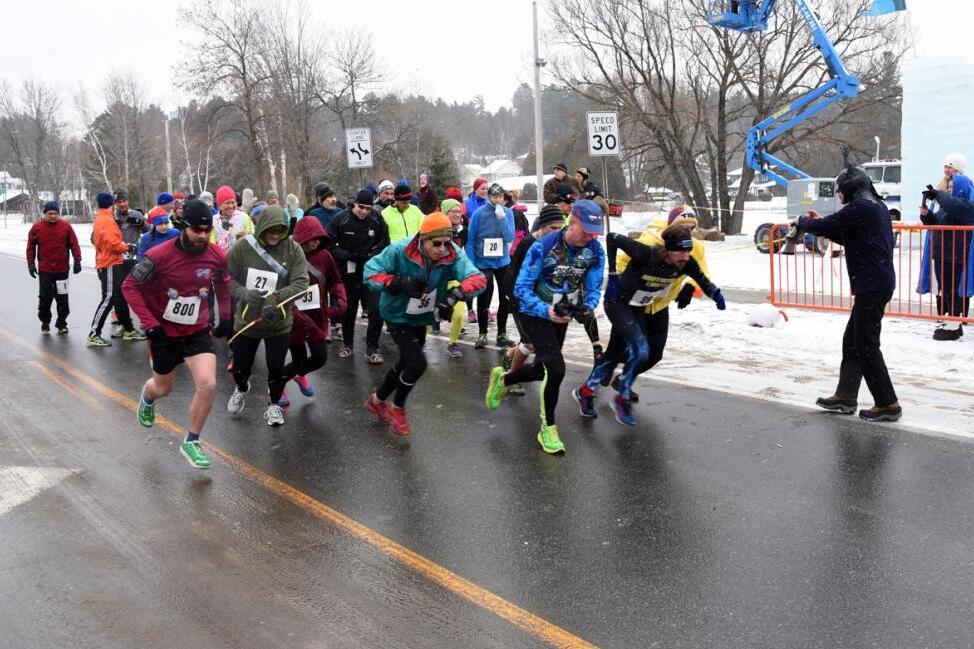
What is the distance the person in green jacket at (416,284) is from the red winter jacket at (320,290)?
111 cm

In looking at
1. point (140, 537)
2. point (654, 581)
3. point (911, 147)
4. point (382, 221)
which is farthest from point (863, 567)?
point (911, 147)

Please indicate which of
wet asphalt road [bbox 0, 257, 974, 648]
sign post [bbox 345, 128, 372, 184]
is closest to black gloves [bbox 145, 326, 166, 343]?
wet asphalt road [bbox 0, 257, 974, 648]

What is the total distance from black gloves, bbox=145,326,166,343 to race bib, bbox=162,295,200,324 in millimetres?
90

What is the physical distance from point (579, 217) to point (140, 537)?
3.59 meters

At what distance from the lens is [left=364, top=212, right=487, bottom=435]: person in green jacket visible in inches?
263

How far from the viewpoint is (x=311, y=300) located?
8297mm

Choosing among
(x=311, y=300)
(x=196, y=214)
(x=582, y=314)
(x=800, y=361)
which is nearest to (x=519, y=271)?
(x=582, y=314)

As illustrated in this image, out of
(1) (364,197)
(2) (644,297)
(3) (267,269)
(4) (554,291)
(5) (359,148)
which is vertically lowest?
(2) (644,297)

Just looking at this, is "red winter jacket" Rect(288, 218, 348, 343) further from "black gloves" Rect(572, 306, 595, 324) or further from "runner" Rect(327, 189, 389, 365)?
"black gloves" Rect(572, 306, 595, 324)

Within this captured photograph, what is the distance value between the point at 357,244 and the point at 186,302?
465cm

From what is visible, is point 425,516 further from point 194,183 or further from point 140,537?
point 194,183

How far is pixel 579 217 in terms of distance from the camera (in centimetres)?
649

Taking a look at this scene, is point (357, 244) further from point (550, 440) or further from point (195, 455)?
point (550, 440)

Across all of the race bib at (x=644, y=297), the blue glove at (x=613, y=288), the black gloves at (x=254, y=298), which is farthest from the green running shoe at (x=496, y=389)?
the black gloves at (x=254, y=298)
